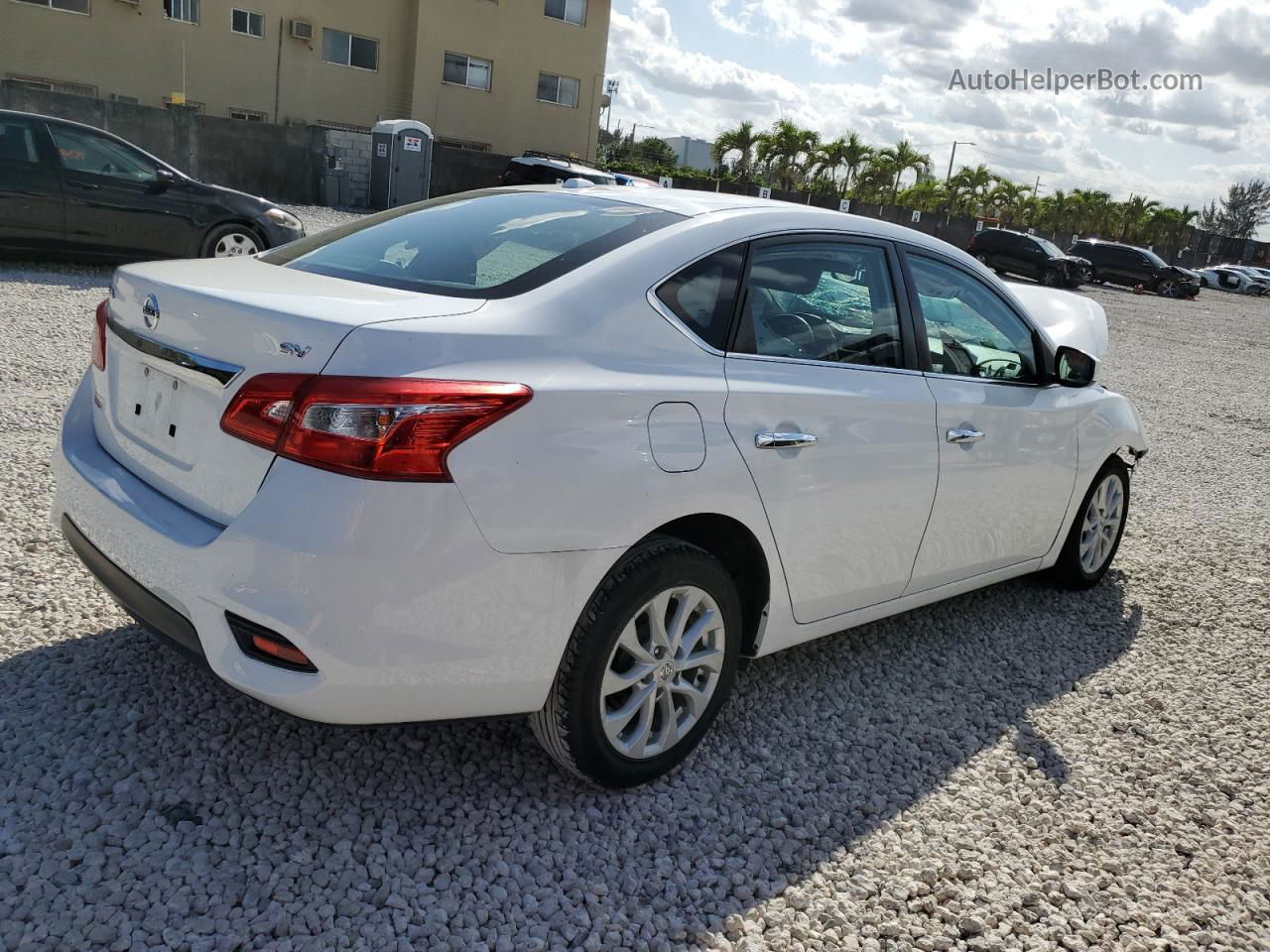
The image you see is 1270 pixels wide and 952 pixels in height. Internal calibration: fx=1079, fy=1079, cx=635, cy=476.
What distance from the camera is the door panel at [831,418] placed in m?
3.05

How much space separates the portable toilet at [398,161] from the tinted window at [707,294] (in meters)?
22.3

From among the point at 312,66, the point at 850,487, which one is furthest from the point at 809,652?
the point at 312,66

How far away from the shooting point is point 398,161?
24234 millimetres

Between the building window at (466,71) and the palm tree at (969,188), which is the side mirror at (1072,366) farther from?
the palm tree at (969,188)

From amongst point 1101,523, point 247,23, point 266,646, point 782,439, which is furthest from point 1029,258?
point 266,646

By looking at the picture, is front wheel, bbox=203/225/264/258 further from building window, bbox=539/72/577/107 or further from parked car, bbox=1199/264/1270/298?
parked car, bbox=1199/264/1270/298

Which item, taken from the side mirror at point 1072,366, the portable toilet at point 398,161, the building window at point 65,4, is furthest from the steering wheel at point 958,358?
the building window at point 65,4

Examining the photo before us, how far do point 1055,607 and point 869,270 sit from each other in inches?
85.7

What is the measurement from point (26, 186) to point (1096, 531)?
377 inches

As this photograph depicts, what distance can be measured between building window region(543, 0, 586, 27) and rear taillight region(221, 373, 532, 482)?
35.9 metres

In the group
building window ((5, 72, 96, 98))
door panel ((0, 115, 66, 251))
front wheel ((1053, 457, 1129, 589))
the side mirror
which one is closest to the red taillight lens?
the side mirror

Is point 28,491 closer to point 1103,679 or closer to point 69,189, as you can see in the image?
point 1103,679

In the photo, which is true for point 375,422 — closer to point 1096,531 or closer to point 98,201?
point 1096,531

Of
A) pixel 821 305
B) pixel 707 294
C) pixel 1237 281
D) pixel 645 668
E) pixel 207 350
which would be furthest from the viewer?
pixel 1237 281
